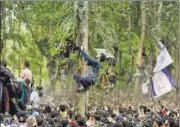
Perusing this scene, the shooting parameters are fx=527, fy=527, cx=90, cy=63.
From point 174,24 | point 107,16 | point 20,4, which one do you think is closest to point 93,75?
point 107,16

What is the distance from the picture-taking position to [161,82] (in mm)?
10352

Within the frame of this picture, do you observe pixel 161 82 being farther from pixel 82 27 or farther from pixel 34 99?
pixel 34 99

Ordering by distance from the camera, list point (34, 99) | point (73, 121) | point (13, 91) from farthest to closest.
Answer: point (34, 99), point (13, 91), point (73, 121)

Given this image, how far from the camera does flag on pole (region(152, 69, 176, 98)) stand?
1026cm

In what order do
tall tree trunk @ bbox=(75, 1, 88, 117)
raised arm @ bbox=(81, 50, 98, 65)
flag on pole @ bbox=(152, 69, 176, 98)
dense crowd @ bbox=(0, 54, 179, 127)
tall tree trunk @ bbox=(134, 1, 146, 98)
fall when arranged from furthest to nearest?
1. tall tree trunk @ bbox=(134, 1, 146, 98)
2. flag on pole @ bbox=(152, 69, 176, 98)
3. tall tree trunk @ bbox=(75, 1, 88, 117)
4. raised arm @ bbox=(81, 50, 98, 65)
5. dense crowd @ bbox=(0, 54, 179, 127)

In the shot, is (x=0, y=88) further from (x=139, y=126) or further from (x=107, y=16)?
(x=107, y=16)

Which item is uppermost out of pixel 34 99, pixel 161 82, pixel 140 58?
pixel 140 58

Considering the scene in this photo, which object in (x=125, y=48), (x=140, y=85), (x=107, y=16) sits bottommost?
(x=140, y=85)

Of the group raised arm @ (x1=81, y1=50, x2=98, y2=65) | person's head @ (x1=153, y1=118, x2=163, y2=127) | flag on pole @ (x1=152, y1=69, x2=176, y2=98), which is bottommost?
person's head @ (x1=153, y1=118, x2=163, y2=127)

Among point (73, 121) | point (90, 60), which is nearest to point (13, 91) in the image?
point (73, 121)

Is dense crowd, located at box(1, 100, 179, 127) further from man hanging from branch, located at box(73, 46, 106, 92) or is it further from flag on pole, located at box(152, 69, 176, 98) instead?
flag on pole, located at box(152, 69, 176, 98)

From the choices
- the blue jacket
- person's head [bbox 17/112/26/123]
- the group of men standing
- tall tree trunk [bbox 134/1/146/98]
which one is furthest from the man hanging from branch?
tall tree trunk [bbox 134/1/146/98]

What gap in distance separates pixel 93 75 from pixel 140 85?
716 centimetres

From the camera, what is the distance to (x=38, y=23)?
1722 centimetres
